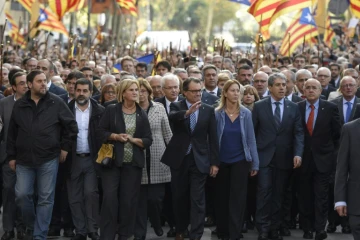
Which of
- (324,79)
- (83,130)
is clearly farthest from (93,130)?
(324,79)

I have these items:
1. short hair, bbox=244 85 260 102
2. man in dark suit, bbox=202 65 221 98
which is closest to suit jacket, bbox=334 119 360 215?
short hair, bbox=244 85 260 102

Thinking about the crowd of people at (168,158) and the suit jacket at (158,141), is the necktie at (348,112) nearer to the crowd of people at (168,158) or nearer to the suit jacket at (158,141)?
the crowd of people at (168,158)

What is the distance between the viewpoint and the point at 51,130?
12.5 meters

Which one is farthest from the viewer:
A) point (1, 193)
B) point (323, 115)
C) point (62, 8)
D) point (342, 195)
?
point (62, 8)

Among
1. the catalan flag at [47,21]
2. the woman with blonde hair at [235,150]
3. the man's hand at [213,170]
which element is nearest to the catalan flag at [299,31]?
the catalan flag at [47,21]

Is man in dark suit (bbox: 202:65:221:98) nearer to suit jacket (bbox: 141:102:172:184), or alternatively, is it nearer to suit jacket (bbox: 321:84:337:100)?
suit jacket (bbox: 321:84:337:100)

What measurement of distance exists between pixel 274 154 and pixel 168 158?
4.63 ft

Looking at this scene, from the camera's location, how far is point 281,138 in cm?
1355

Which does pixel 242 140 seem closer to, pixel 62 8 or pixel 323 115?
pixel 323 115

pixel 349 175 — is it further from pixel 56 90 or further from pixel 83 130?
pixel 56 90

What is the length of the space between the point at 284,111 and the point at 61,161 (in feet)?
9.23

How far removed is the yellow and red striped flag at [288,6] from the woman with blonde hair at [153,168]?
365 inches

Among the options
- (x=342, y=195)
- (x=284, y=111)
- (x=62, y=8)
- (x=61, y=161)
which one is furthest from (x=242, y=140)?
(x=62, y=8)

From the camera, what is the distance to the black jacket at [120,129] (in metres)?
12.3
